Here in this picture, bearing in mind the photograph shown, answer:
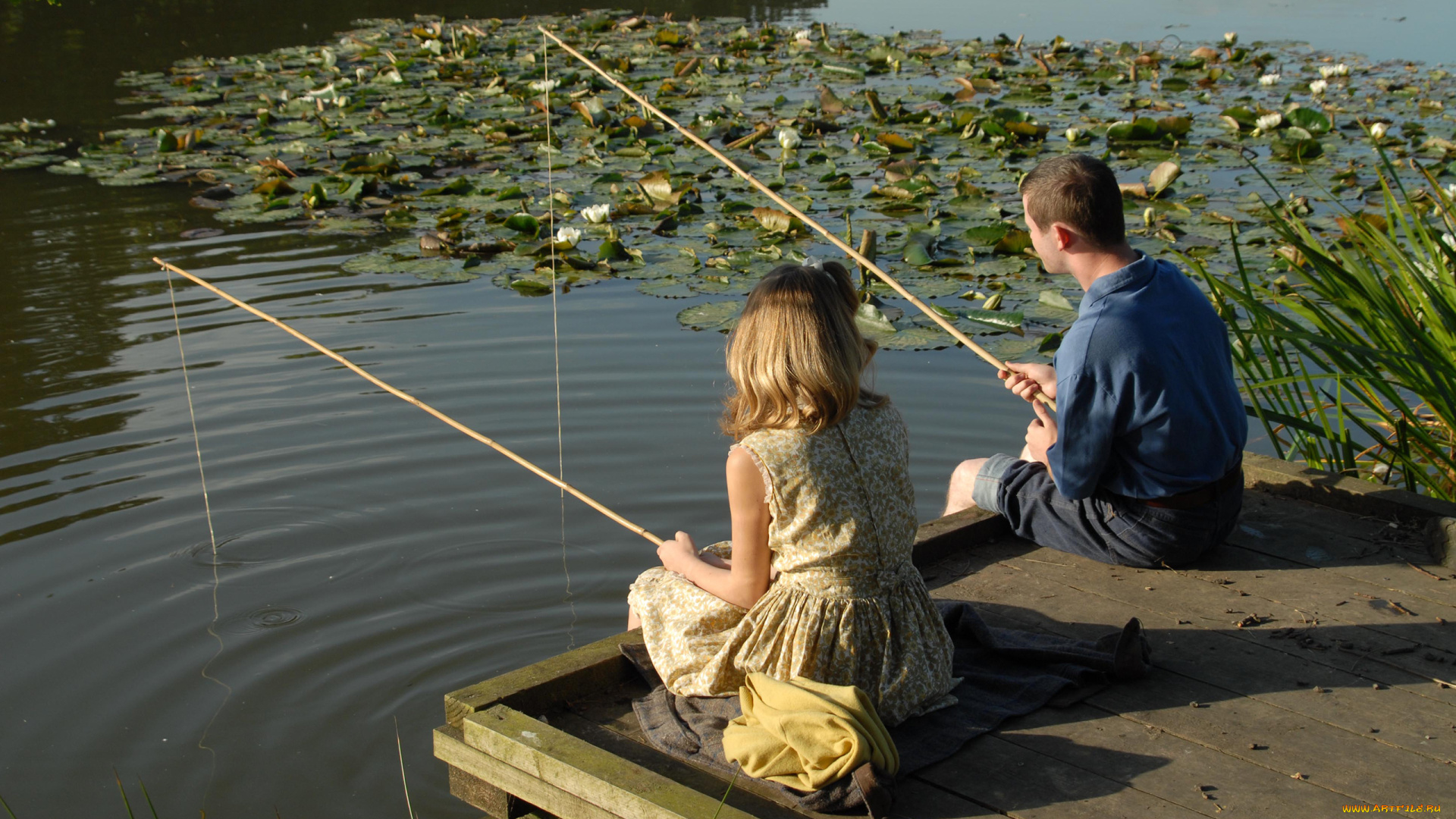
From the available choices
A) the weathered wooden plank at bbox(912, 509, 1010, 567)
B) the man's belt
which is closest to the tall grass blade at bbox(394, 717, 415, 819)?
the weathered wooden plank at bbox(912, 509, 1010, 567)

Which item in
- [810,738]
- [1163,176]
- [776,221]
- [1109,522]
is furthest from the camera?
[1163,176]

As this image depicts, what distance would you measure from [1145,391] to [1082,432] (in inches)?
6.9

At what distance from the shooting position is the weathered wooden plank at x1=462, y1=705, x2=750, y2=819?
79.2 inches

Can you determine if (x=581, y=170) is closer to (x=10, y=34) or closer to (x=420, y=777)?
(x=420, y=777)

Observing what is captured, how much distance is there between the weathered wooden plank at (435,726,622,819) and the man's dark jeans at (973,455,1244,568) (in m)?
1.52

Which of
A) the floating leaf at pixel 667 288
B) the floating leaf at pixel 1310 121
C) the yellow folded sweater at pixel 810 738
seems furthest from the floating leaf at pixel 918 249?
the yellow folded sweater at pixel 810 738

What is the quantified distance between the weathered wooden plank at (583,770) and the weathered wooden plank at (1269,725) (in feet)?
3.01

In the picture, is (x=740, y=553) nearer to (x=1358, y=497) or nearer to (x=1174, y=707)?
(x=1174, y=707)

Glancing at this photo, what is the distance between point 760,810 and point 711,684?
360 mm

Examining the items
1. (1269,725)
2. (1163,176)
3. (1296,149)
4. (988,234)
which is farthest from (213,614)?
(1296,149)

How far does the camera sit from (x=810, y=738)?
2057 mm

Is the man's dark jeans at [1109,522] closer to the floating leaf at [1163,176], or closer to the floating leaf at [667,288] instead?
the floating leaf at [667,288]

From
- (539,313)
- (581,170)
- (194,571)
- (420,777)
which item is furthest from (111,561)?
(581,170)

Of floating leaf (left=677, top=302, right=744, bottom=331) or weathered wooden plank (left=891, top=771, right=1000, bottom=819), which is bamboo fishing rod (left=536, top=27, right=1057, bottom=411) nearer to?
weathered wooden plank (left=891, top=771, right=1000, bottom=819)
